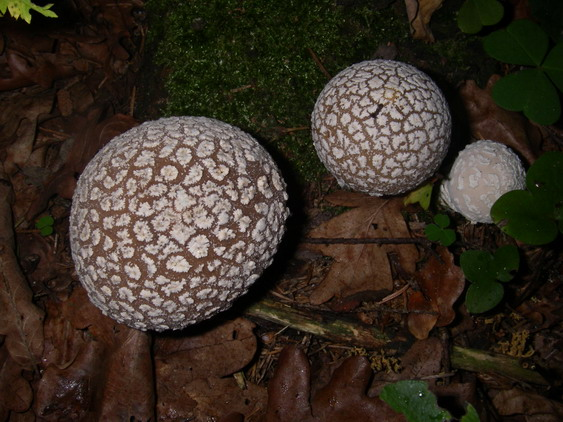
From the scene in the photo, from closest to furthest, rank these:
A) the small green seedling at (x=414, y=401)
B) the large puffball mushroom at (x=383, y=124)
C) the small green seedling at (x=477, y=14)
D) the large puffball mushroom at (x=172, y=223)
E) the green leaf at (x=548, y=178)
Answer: the large puffball mushroom at (x=172, y=223), the small green seedling at (x=414, y=401), the large puffball mushroom at (x=383, y=124), the green leaf at (x=548, y=178), the small green seedling at (x=477, y=14)

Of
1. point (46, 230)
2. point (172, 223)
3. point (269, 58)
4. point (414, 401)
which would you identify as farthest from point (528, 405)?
point (46, 230)

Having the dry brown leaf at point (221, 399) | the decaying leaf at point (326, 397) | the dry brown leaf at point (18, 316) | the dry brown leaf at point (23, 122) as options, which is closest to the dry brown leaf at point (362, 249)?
the decaying leaf at point (326, 397)

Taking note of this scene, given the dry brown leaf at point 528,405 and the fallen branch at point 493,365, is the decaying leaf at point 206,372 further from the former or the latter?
the dry brown leaf at point 528,405

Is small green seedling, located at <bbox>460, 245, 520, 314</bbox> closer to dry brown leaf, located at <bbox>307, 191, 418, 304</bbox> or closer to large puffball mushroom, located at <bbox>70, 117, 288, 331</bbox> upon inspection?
dry brown leaf, located at <bbox>307, 191, 418, 304</bbox>

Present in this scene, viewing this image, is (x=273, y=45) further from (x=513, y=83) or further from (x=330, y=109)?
(x=513, y=83)

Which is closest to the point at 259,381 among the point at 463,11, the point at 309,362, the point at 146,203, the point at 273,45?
the point at 309,362

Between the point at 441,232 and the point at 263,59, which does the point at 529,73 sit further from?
the point at 263,59
